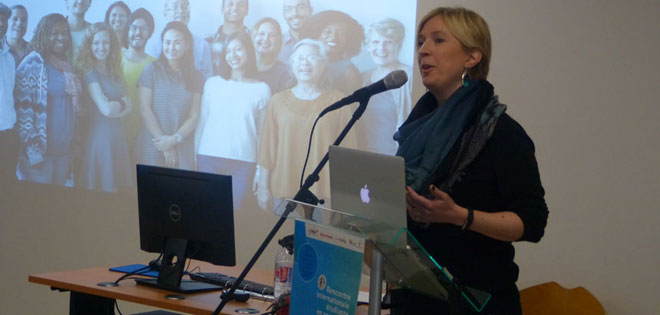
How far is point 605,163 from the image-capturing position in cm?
329

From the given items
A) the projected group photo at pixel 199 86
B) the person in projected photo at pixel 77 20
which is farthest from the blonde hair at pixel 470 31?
the person in projected photo at pixel 77 20

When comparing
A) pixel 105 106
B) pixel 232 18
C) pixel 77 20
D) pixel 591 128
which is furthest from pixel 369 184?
pixel 77 20

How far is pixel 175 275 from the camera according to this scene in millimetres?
2404

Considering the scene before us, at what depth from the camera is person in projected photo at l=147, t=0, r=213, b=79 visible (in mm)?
3953

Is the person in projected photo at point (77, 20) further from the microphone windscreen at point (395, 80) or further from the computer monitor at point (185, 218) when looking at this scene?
the microphone windscreen at point (395, 80)

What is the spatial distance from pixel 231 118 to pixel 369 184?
2495mm

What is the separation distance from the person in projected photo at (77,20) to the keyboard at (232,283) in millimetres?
2219

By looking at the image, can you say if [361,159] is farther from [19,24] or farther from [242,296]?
[19,24]

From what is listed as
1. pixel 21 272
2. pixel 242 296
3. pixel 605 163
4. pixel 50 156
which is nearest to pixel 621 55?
pixel 605 163

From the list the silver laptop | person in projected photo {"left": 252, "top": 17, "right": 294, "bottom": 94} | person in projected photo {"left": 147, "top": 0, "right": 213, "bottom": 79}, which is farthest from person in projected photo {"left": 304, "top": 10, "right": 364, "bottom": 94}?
the silver laptop

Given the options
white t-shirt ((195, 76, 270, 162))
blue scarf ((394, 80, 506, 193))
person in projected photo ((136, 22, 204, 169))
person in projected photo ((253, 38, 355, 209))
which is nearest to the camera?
blue scarf ((394, 80, 506, 193))

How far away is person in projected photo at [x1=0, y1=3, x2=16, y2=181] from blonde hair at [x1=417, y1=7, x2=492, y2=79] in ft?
11.1

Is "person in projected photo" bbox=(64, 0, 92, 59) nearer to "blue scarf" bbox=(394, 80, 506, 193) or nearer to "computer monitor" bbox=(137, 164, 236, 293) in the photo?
"computer monitor" bbox=(137, 164, 236, 293)

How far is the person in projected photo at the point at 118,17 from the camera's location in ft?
13.5
